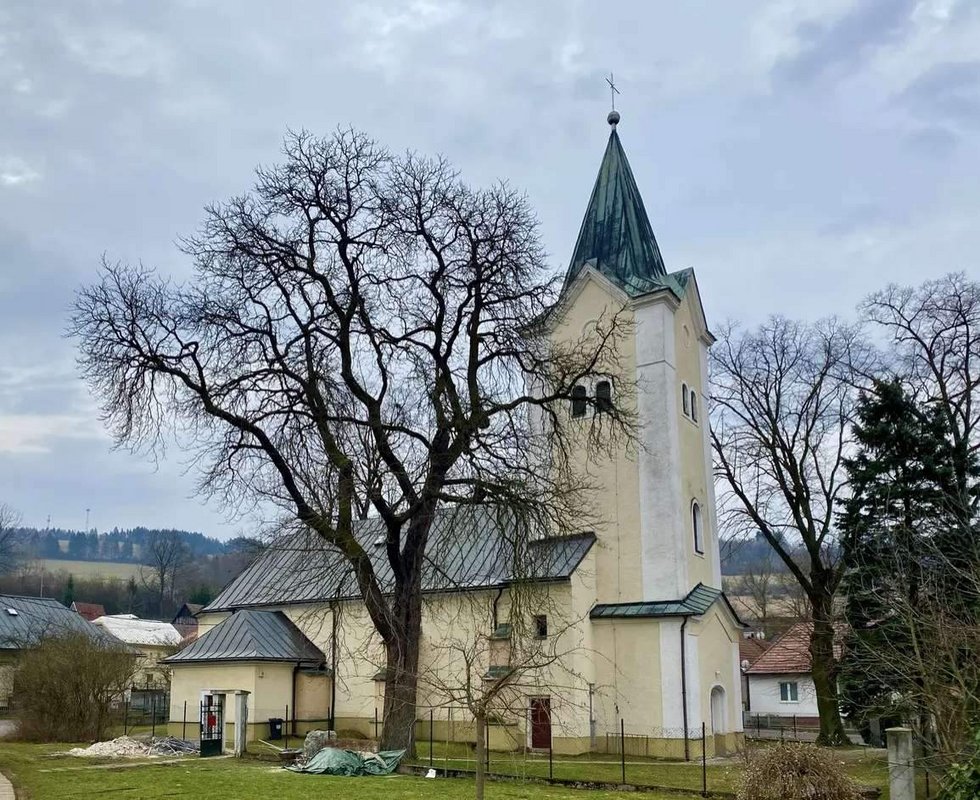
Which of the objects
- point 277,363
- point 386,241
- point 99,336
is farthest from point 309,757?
point 386,241

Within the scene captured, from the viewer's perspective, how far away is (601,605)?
2802cm

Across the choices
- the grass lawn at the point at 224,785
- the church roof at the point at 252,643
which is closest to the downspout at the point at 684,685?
the grass lawn at the point at 224,785

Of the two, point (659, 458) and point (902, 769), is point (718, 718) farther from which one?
point (902, 769)

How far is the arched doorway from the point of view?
89.8ft

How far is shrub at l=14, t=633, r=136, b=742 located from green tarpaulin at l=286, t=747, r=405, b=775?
11.6m

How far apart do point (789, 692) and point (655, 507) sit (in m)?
24.8

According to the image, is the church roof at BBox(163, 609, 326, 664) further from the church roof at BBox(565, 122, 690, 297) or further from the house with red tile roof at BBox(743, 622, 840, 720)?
the house with red tile roof at BBox(743, 622, 840, 720)

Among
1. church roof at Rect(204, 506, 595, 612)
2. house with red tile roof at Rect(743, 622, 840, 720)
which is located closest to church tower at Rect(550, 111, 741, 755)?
church roof at Rect(204, 506, 595, 612)

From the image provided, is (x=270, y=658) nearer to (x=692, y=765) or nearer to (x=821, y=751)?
(x=692, y=765)

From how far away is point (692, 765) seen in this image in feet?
78.7

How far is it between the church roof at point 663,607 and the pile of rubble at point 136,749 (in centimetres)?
1265

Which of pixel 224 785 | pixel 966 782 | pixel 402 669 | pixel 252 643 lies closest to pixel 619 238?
pixel 402 669

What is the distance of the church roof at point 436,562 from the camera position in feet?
75.1

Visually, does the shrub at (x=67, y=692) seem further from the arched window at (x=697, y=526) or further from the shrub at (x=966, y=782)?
the shrub at (x=966, y=782)
